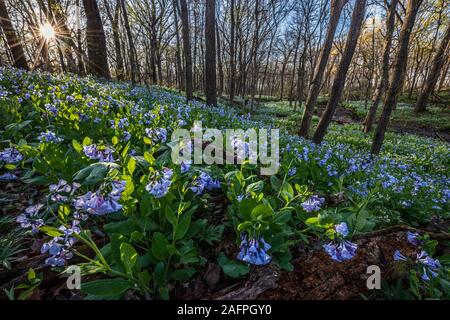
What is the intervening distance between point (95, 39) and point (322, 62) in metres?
9.29

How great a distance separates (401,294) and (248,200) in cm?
94

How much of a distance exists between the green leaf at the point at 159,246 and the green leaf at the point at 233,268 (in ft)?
1.06

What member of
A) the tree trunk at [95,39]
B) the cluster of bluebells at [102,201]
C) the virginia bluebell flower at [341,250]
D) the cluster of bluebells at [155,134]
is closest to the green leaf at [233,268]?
the virginia bluebell flower at [341,250]

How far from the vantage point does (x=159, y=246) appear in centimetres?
128

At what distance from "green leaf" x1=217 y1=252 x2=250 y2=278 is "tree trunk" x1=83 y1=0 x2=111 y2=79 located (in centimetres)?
1164

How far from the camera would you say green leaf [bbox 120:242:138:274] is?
1078mm

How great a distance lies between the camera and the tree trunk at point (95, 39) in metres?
10.1

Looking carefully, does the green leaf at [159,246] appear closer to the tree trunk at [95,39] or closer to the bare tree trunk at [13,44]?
the bare tree trunk at [13,44]

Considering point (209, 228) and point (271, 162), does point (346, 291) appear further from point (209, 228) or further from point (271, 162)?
point (271, 162)

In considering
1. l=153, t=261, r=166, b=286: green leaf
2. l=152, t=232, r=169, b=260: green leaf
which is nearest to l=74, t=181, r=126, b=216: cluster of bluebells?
l=152, t=232, r=169, b=260: green leaf

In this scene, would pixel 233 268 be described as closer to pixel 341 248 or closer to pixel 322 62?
pixel 341 248
